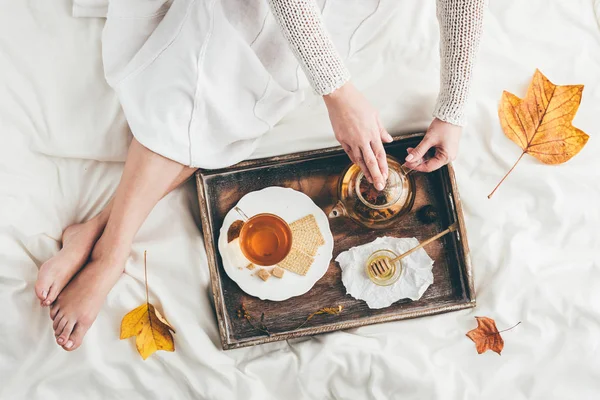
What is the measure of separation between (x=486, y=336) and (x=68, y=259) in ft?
2.53

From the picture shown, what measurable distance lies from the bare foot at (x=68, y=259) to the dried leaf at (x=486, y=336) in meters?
0.71

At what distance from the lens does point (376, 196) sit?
93cm

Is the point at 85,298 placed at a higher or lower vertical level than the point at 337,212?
lower

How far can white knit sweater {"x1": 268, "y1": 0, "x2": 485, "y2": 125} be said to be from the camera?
79cm

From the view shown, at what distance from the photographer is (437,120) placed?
912 millimetres

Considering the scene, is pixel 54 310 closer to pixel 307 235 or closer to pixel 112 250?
pixel 112 250

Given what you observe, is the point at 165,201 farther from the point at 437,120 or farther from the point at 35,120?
the point at 437,120

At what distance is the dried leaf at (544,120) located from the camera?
40.3 inches

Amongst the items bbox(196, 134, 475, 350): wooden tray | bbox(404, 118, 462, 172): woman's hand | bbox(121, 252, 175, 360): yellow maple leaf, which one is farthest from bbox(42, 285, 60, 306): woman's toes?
bbox(404, 118, 462, 172): woman's hand

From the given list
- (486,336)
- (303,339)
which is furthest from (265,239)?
(486,336)

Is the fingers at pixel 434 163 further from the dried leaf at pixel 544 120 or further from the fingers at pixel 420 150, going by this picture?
the dried leaf at pixel 544 120

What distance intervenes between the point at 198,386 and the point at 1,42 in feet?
2.38

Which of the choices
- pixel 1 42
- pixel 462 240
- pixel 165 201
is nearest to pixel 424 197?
pixel 462 240

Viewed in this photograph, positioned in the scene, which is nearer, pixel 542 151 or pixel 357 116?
pixel 357 116
